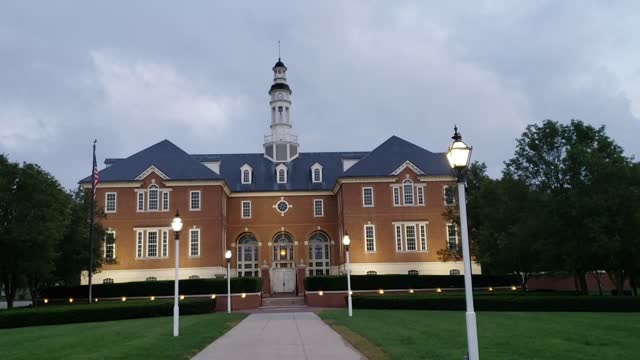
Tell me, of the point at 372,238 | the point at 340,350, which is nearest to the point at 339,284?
the point at 372,238

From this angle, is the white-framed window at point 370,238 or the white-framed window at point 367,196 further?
the white-framed window at point 367,196

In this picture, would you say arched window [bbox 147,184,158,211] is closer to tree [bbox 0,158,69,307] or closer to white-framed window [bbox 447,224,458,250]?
tree [bbox 0,158,69,307]

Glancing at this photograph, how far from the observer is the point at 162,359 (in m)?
14.0

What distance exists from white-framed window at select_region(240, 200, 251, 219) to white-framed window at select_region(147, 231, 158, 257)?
9287 millimetres

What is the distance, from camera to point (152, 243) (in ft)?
166

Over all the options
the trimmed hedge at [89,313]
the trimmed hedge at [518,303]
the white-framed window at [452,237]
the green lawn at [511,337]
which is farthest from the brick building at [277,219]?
the green lawn at [511,337]

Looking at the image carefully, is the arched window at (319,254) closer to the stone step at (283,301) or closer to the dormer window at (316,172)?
the dormer window at (316,172)

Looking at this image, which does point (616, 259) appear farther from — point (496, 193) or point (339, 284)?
point (339, 284)

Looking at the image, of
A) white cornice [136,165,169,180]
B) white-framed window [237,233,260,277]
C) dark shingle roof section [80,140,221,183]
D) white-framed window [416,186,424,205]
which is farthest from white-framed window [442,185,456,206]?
white cornice [136,165,169,180]

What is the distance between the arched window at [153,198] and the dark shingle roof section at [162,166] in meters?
1.68

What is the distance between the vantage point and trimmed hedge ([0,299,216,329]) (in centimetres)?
2838

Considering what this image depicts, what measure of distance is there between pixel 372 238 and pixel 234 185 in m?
15.6

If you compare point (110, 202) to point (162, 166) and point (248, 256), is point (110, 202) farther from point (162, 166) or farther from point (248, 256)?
point (248, 256)

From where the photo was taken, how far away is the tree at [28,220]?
32.9m
